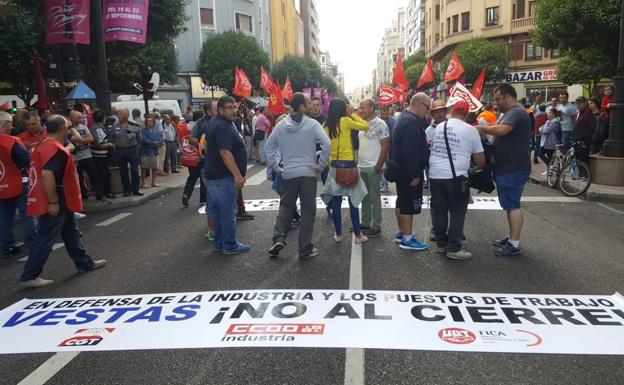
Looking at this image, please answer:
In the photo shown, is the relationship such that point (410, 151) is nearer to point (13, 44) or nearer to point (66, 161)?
point (66, 161)

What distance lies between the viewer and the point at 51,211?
16.6 feet

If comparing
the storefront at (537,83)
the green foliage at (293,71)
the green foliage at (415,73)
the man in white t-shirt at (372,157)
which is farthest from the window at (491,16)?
the man in white t-shirt at (372,157)

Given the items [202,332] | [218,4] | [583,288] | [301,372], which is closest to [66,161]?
[202,332]

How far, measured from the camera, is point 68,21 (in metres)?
11.7

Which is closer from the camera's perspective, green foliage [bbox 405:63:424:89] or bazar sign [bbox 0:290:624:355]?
bazar sign [bbox 0:290:624:355]

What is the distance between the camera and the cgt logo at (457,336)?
3664mm

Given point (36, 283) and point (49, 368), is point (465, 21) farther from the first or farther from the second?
point (49, 368)

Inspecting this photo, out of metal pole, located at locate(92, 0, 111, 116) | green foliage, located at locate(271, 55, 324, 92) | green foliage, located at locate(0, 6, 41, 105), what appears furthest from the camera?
green foliage, located at locate(271, 55, 324, 92)

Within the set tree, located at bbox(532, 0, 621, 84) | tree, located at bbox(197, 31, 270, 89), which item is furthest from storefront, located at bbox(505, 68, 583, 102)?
tree, located at bbox(197, 31, 270, 89)

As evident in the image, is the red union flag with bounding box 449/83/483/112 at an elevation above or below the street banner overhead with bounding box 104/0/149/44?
below

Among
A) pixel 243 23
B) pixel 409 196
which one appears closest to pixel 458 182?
pixel 409 196

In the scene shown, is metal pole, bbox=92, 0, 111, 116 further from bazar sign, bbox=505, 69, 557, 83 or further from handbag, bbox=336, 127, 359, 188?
bazar sign, bbox=505, 69, 557, 83

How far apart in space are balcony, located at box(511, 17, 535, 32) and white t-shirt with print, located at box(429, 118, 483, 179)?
41690mm

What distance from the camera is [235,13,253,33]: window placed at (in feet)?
158
